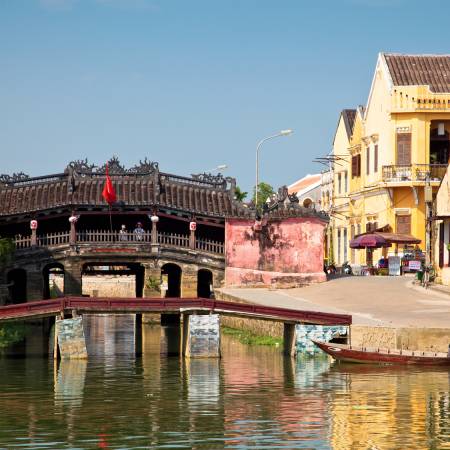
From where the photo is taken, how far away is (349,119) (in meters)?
86.2

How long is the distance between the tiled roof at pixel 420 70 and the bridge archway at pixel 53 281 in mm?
21797

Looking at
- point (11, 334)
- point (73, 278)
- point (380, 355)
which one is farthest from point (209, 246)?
point (380, 355)

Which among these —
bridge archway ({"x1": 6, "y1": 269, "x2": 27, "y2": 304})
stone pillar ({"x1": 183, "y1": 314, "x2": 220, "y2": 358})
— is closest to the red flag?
bridge archway ({"x1": 6, "y1": 269, "x2": 27, "y2": 304})

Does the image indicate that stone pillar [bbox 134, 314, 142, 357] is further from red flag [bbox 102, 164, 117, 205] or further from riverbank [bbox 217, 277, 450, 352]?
red flag [bbox 102, 164, 117, 205]

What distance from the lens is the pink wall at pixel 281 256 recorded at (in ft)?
209

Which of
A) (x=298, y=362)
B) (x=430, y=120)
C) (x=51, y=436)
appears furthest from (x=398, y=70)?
(x=51, y=436)

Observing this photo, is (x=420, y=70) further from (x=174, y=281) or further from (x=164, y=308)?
(x=164, y=308)

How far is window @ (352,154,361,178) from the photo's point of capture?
263 ft

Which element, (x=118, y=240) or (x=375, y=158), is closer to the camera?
(x=118, y=240)

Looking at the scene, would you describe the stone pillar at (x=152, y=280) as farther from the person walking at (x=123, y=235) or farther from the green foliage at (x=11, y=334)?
the green foliage at (x=11, y=334)

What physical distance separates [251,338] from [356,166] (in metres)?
33.6

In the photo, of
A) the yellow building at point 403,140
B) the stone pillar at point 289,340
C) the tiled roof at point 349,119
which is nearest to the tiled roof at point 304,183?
the tiled roof at point 349,119

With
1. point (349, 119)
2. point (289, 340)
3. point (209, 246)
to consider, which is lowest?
point (289, 340)

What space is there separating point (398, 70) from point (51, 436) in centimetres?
5112
